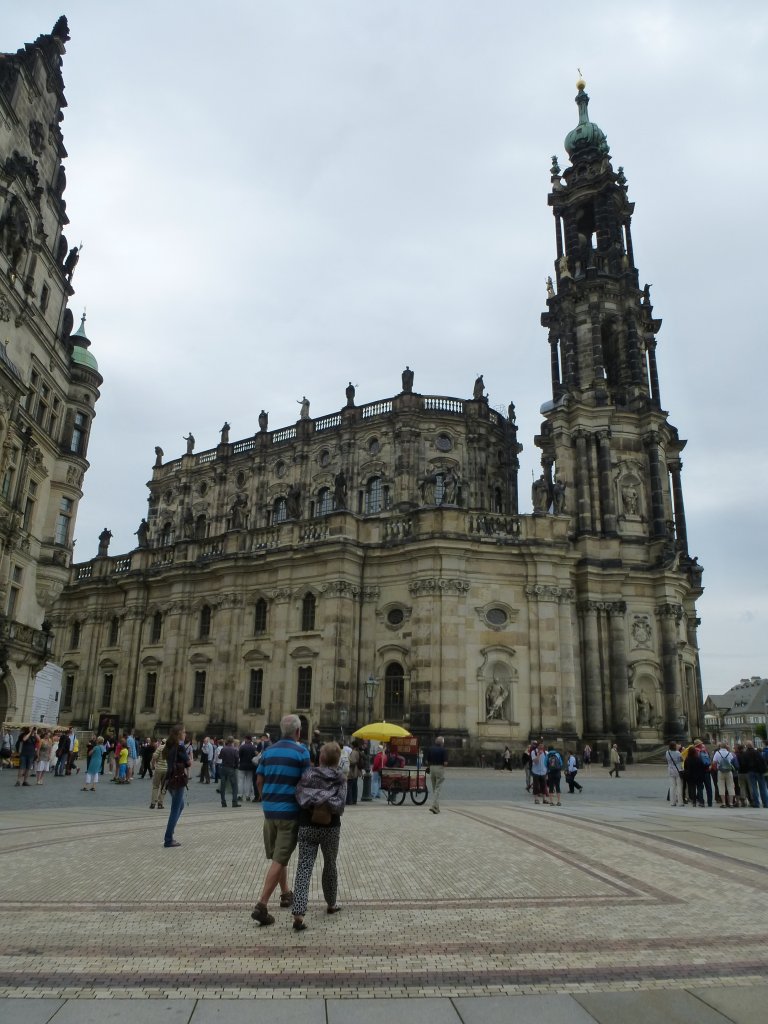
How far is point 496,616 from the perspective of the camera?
38.8 meters

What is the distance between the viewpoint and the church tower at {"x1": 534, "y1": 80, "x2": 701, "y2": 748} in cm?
4344

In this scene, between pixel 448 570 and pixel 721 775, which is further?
pixel 448 570

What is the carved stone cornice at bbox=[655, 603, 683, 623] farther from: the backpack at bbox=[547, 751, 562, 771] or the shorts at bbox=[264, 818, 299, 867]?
the shorts at bbox=[264, 818, 299, 867]

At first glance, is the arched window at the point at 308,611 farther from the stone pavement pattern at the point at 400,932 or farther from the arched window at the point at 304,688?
the stone pavement pattern at the point at 400,932

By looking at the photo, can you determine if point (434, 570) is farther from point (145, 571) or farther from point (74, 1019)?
point (74, 1019)

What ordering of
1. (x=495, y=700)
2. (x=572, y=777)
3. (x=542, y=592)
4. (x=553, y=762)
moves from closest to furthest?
(x=553, y=762) < (x=572, y=777) < (x=495, y=700) < (x=542, y=592)

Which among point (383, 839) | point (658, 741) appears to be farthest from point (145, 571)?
point (383, 839)

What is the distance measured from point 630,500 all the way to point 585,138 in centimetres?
3132

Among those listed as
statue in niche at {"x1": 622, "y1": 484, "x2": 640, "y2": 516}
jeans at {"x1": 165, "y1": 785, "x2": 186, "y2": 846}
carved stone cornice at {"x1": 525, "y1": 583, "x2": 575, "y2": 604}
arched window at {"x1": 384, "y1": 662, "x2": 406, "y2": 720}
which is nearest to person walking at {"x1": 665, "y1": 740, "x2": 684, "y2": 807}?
jeans at {"x1": 165, "y1": 785, "x2": 186, "y2": 846}

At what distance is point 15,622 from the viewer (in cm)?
3284

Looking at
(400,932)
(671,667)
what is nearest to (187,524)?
(671,667)

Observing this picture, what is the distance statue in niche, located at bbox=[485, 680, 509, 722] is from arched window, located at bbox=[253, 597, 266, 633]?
1365cm

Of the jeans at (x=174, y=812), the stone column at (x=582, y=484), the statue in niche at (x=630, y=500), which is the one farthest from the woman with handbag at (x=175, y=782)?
the statue in niche at (x=630, y=500)

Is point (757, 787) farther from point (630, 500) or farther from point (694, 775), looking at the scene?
point (630, 500)
